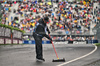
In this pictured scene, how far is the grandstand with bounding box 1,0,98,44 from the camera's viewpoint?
44500 mm

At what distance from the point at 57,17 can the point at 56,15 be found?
78cm

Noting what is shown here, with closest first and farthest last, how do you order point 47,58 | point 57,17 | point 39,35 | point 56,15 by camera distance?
point 39,35
point 47,58
point 57,17
point 56,15

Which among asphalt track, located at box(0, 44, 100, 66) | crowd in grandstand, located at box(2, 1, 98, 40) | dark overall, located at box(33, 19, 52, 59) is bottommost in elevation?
asphalt track, located at box(0, 44, 100, 66)

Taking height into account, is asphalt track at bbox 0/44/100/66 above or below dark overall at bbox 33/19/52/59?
below

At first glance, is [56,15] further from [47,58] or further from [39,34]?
[39,34]

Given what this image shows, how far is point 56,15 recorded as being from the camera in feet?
158

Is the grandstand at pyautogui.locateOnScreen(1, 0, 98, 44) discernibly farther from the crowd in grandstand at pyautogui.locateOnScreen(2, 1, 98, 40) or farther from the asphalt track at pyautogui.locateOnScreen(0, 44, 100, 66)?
the asphalt track at pyautogui.locateOnScreen(0, 44, 100, 66)

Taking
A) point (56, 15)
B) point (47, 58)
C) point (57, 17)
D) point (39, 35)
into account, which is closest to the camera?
point (39, 35)

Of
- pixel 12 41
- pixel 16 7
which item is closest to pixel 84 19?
pixel 16 7

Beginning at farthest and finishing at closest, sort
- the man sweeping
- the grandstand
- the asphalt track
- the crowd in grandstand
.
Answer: the crowd in grandstand → the grandstand → the man sweeping → the asphalt track

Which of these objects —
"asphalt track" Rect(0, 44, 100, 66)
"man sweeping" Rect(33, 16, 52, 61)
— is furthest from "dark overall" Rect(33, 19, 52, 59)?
"asphalt track" Rect(0, 44, 100, 66)

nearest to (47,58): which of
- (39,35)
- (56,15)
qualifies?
(39,35)

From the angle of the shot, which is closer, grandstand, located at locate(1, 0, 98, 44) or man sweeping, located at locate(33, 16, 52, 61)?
man sweeping, located at locate(33, 16, 52, 61)

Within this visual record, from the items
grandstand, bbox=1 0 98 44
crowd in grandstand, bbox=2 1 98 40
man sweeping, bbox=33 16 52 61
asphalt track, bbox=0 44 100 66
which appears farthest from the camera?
crowd in grandstand, bbox=2 1 98 40
